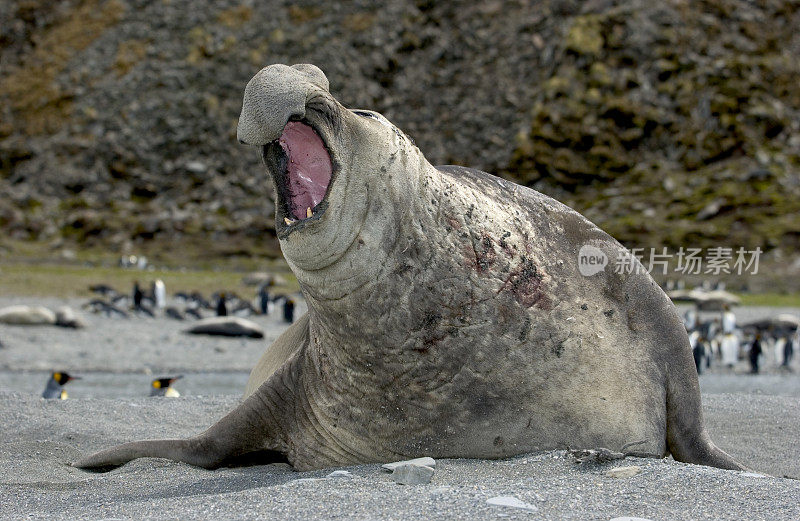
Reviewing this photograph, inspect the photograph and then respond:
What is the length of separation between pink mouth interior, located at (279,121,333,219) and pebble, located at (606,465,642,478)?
1.48 metres

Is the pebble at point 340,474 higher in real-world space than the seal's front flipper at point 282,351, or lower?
lower

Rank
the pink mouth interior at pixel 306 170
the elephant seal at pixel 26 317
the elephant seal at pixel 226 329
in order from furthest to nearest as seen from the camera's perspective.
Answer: the elephant seal at pixel 226 329 < the elephant seal at pixel 26 317 < the pink mouth interior at pixel 306 170

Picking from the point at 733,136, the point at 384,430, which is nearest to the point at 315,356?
the point at 384,430

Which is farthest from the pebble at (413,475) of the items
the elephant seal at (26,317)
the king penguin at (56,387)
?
the elephant seal at (26,317)

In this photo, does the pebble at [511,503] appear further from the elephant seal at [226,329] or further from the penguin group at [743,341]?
the elephant seal at [226,329]

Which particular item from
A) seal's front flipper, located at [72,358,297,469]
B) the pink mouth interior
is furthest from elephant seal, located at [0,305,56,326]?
the pink mouth interior

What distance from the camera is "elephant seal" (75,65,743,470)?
12.1 ft

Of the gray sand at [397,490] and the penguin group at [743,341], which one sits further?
the penguin group at [743,341]

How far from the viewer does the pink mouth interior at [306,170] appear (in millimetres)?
3666

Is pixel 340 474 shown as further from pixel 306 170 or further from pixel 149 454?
pixel 149 454

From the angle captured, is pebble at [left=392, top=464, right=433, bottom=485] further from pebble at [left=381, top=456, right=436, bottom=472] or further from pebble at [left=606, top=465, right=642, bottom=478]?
pebble at [left=606, top=465, right=642, bottom=478]

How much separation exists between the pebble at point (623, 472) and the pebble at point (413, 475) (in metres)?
0.67

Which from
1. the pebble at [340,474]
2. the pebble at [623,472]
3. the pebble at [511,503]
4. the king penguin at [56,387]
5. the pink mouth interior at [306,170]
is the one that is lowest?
the king penguin at [56,387]

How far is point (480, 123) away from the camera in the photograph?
3656cm
